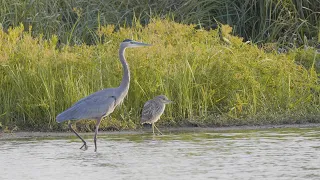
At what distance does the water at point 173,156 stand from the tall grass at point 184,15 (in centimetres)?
464

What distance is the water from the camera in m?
8.03

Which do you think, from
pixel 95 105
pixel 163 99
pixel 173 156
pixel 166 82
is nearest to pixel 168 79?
pixel 166 82

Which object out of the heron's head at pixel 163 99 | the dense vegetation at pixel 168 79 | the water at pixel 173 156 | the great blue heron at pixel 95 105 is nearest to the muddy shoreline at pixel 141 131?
the dense vegetation at pixel 168 79

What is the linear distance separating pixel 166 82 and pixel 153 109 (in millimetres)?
1141

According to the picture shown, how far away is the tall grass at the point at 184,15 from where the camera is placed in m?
15.3

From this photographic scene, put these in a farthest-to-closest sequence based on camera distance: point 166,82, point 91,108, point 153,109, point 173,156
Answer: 1. point 166,82
2. point 153,109
3. point 91,108
4. point 173,156

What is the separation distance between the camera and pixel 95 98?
400 inches

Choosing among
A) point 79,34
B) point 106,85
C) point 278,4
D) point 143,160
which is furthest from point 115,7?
point 143,160

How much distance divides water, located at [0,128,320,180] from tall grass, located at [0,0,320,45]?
15.2 feet

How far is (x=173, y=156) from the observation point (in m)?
9.09

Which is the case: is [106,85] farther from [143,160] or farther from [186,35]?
[143,160]

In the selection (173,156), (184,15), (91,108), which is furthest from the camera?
(184,15)

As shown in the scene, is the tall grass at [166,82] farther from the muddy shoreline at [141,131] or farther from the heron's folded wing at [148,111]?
the heron's folded wing at [148,111]

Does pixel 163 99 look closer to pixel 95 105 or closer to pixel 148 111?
pixel 148 111
